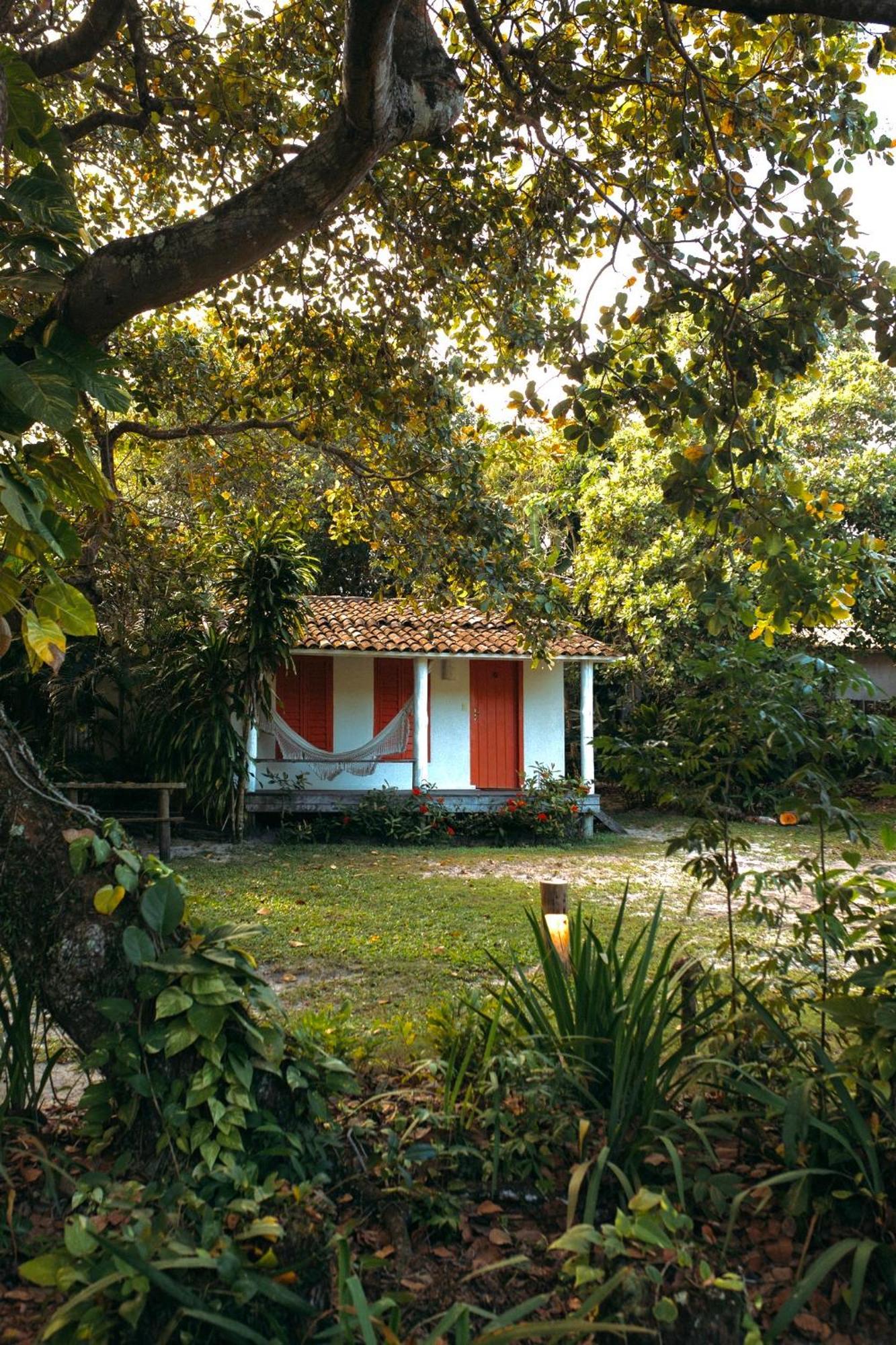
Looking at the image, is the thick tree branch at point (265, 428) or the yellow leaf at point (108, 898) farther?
the thick tree branch at point (265, 428)

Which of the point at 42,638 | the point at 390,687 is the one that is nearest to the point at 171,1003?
the point at 42,638

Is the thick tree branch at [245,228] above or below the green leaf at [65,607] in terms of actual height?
above

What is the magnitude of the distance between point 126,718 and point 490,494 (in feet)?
28.1

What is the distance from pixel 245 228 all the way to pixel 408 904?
5915 mm

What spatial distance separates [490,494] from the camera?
6414 mm

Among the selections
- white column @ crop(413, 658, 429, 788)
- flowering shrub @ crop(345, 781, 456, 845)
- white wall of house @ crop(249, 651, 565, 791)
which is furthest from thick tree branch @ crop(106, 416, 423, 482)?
white wall of house @ crop(249, 651, 565, 791)

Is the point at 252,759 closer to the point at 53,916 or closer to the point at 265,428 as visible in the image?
the point at 265,428

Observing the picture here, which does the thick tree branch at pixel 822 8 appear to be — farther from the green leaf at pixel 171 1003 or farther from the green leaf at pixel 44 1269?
the green leaf at pixel 44 1269

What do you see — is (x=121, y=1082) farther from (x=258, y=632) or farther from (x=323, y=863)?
(x=258, y=632)

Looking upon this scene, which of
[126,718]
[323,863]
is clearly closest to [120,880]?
[323,863]

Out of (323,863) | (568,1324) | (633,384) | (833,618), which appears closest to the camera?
(568,1324)

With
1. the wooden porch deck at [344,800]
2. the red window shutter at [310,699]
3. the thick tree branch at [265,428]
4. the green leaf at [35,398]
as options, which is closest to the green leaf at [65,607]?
the green leaf at [35,398]

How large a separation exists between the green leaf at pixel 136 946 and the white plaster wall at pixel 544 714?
42.4 ft

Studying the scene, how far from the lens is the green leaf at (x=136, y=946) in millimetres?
2244
